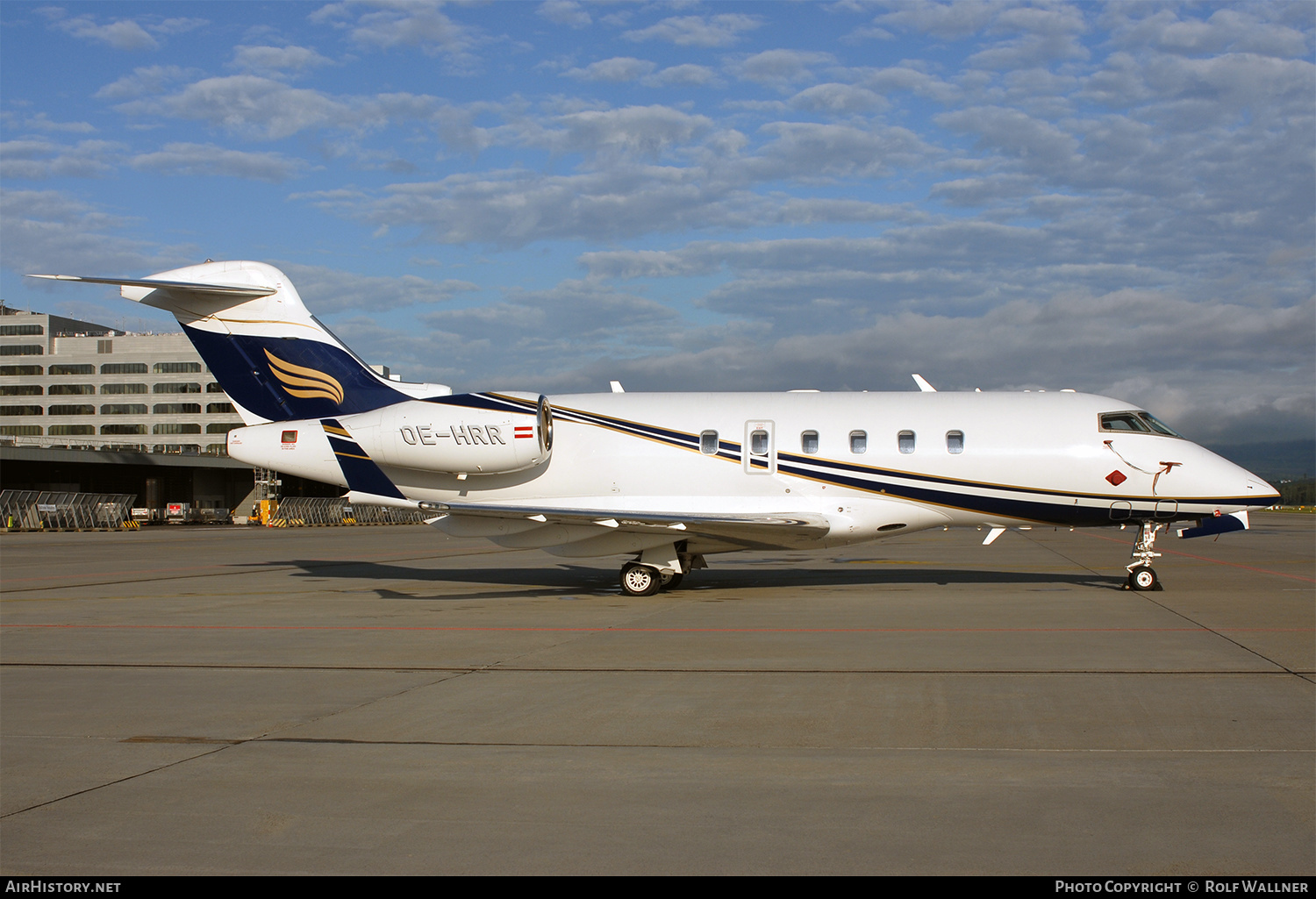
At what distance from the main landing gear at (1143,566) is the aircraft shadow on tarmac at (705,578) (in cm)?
32

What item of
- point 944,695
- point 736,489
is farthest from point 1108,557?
point 944,695

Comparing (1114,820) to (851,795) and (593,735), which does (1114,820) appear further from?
(593,735)

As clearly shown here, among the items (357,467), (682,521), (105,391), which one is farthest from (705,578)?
(105,391)

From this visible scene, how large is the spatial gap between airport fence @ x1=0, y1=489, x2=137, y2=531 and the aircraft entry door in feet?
156

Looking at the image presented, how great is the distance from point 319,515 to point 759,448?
6027 centimetres

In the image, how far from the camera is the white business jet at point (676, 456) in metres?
16.0

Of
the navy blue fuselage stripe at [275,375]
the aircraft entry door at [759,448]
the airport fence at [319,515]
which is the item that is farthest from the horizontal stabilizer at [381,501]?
the airport fence at [319,515]

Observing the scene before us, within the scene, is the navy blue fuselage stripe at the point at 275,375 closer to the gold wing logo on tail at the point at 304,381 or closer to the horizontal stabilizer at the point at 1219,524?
the gold wing logo on tail at the point at 304,381

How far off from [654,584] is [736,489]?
213 cm

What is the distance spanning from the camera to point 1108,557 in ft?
84.7

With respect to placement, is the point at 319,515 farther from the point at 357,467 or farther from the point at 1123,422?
the point at 1123,422

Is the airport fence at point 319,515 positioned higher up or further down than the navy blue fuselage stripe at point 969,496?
further down

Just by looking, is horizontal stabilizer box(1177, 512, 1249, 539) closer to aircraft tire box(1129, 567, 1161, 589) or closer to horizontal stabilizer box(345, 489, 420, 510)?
aircraft tire box(1129, 567, 1161, 589)

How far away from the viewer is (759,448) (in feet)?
55.0
